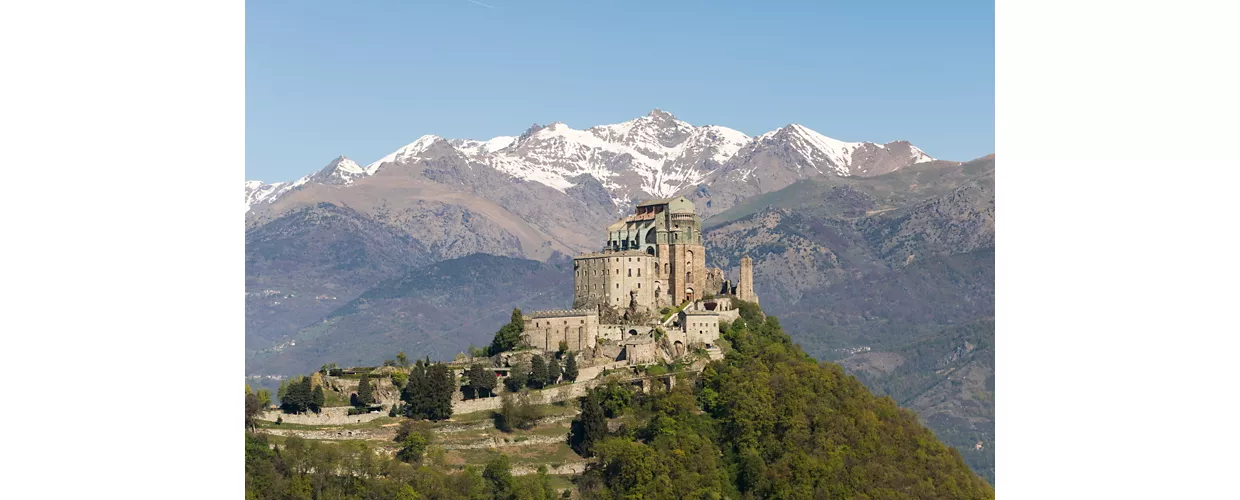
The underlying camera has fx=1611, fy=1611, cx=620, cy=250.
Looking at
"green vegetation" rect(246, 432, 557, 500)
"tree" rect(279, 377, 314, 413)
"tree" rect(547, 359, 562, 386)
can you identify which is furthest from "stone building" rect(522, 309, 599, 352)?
"green vegetation" rect(246, 432, 557, 500)

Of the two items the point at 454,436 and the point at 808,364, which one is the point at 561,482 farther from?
the point at 808,364

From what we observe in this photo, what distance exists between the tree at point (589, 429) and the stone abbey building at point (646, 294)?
7.72m

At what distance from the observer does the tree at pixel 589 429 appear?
7475cm

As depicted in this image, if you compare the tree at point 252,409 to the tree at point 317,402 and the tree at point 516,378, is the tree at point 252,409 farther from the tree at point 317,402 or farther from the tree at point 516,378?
the tree at point 516,378

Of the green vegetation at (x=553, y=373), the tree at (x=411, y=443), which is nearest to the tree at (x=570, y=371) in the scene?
the green vegetation at (x=553, y=373)

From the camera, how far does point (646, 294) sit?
9050 cm

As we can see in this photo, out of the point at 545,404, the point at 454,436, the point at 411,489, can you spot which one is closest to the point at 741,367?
the point at 545,404

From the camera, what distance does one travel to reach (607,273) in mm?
89750

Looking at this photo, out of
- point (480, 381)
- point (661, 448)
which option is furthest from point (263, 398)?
point (661, 448)

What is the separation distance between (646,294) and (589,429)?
662 inches

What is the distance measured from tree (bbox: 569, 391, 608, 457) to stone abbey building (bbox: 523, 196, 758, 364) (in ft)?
25.3

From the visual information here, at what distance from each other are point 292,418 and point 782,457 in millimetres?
22632

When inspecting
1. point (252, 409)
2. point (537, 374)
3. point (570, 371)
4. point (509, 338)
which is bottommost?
point (252, 409)

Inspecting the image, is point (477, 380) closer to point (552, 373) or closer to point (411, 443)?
point (552, 373)
